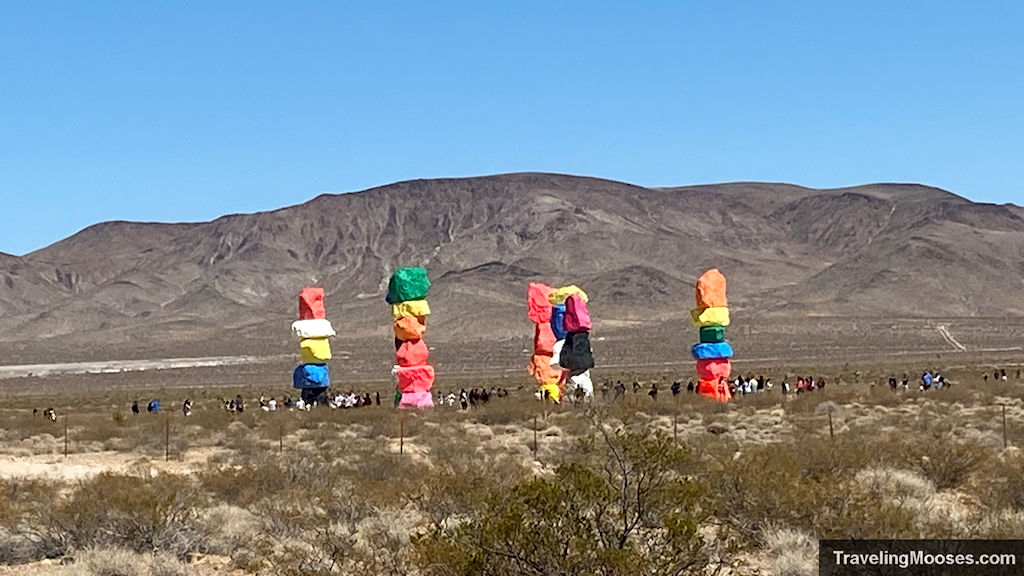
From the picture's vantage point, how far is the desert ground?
26.3 ft

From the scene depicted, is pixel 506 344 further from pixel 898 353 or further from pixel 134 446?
pixel 134 446

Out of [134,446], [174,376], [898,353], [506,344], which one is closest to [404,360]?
[134,446]

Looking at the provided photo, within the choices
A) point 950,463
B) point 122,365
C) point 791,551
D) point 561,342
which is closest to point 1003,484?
point 950,463

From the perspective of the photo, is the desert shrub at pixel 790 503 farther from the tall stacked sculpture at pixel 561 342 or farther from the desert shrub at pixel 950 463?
the tall stacked sculpture at pixel 561 342

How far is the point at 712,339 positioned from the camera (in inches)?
1298

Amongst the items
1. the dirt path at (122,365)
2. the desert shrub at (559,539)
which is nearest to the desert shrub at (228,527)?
the desert shrub at (559,539)

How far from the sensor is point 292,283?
18200cm

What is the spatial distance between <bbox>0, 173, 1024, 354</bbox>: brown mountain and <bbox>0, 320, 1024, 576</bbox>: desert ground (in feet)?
287

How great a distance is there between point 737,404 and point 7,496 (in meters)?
20.5

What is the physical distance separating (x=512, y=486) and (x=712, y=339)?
23053 millimetres

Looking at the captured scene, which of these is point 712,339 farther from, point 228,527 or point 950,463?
point 228,527

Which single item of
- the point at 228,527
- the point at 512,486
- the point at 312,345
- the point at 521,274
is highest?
the point at 521,274

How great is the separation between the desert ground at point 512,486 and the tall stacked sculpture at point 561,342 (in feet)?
3.32

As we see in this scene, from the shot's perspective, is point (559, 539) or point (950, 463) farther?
point (950, 463)
